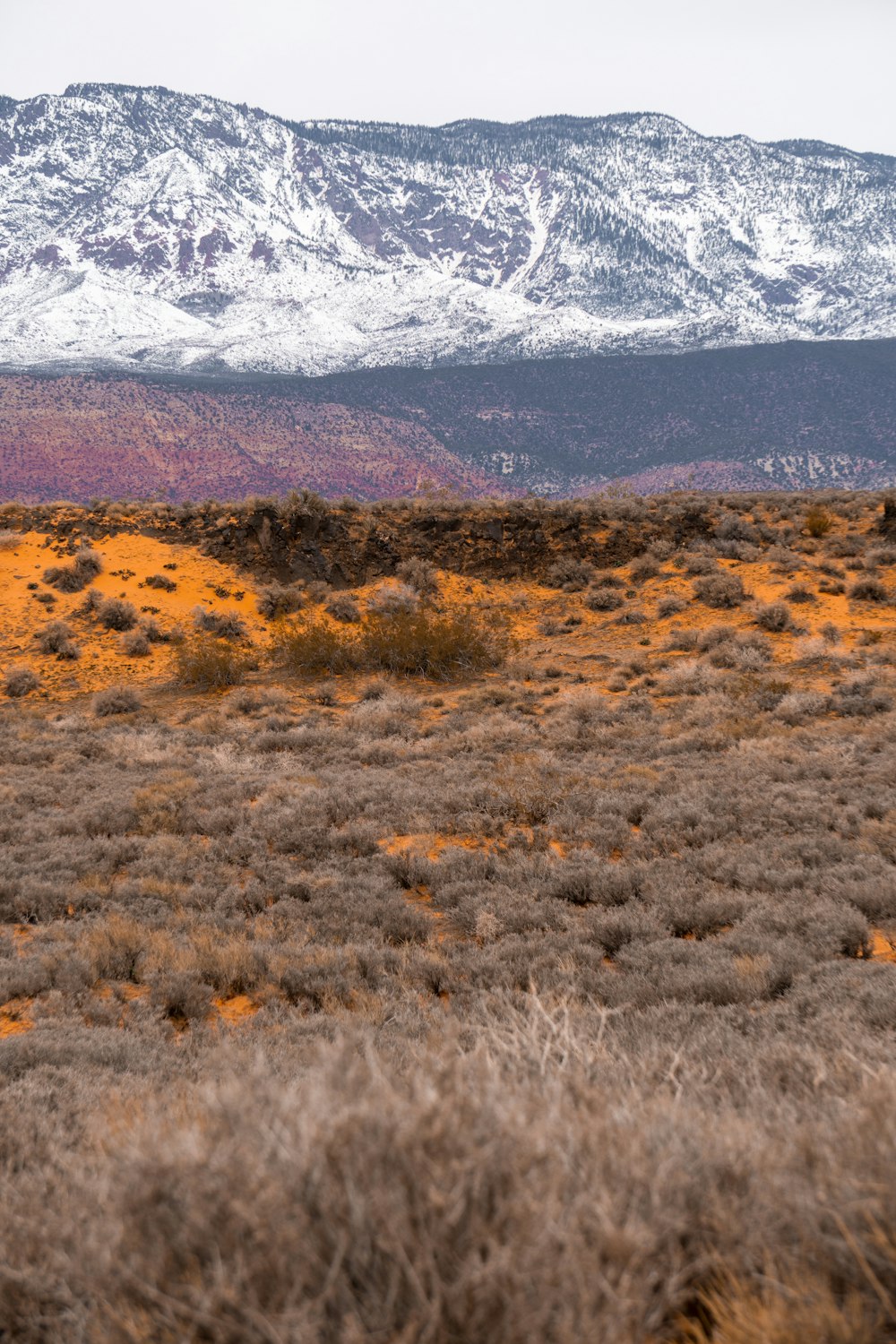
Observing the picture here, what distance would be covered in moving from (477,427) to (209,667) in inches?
4146

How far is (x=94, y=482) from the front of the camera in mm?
78562

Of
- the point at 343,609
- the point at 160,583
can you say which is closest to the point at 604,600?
the point at 343,609

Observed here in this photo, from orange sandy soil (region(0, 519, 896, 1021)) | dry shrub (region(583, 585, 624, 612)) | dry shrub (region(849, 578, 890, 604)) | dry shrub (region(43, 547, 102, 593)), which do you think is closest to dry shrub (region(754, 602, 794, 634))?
orange sandy soil (region(0, 519, 896, 1021))

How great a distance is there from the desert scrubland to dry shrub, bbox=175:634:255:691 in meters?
0.10

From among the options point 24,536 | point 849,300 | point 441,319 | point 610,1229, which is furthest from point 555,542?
point 849,300

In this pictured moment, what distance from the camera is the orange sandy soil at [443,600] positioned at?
1708 cm

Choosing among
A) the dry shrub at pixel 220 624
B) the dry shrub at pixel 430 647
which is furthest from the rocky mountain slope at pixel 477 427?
the dry shrub at pixel 430 647

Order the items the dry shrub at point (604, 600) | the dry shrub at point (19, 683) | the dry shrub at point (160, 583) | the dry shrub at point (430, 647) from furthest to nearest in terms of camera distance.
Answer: the dry shrub at point (160, 583) < the dry shrub at point (604, 600) < the dry shrub at point (430, 647) < the dry shrub at point (19, 683)

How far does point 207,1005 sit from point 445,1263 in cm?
402

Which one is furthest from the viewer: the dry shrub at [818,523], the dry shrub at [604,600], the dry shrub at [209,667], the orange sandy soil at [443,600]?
the dry shrub at [818,523]

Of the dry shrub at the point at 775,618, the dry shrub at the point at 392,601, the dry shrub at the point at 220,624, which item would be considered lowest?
the dry shrub at the point at 220,624

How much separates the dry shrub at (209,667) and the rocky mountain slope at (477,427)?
5244 centimetres

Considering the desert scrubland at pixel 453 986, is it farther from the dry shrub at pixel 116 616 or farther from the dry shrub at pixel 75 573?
the dry shrub at pixel 75 573

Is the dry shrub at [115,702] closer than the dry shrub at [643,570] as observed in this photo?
Yes
